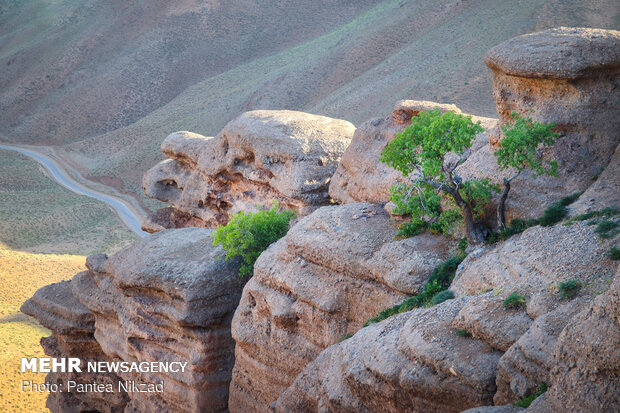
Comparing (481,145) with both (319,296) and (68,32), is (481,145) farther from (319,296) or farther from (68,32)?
(68,32)

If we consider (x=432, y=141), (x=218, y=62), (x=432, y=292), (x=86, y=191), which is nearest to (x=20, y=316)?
(x=86, y=191)

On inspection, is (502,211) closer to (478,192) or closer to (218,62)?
(478,192)

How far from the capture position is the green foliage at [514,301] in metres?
16.5

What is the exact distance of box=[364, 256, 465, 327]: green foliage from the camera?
65.4ft

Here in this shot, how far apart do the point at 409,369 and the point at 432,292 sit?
408 centimetres

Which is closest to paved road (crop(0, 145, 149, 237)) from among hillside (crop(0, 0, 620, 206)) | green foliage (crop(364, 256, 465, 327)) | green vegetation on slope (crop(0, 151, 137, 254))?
green vegetation on slope (crop(0, 151, 137, 254))

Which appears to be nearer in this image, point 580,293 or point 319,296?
point 580,293

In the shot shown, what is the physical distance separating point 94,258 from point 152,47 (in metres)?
84.6

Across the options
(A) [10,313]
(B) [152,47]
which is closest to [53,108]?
(B) [152,47]

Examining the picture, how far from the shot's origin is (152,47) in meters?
111

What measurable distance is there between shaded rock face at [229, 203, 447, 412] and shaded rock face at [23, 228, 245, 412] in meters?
1.79

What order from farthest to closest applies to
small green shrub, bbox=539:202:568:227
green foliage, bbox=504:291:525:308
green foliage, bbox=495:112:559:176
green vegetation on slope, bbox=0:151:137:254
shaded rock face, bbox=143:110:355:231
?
green vegetation on slope, bbox=0:151:137:254 < shaded rock face, bbox=143:110:355:231 < green foliage, bbox=495:112:559:176 < small green shrub, bbox=539:202:568:227 < green foliage, bbox=504:291:525:308

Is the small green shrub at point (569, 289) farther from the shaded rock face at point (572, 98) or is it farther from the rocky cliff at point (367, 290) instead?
the shaded rock face at point (572, 98)

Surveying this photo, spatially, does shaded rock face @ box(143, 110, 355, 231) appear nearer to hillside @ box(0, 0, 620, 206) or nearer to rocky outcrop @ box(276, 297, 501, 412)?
rocky outcrop @ box(276, 297, 501, 412)
